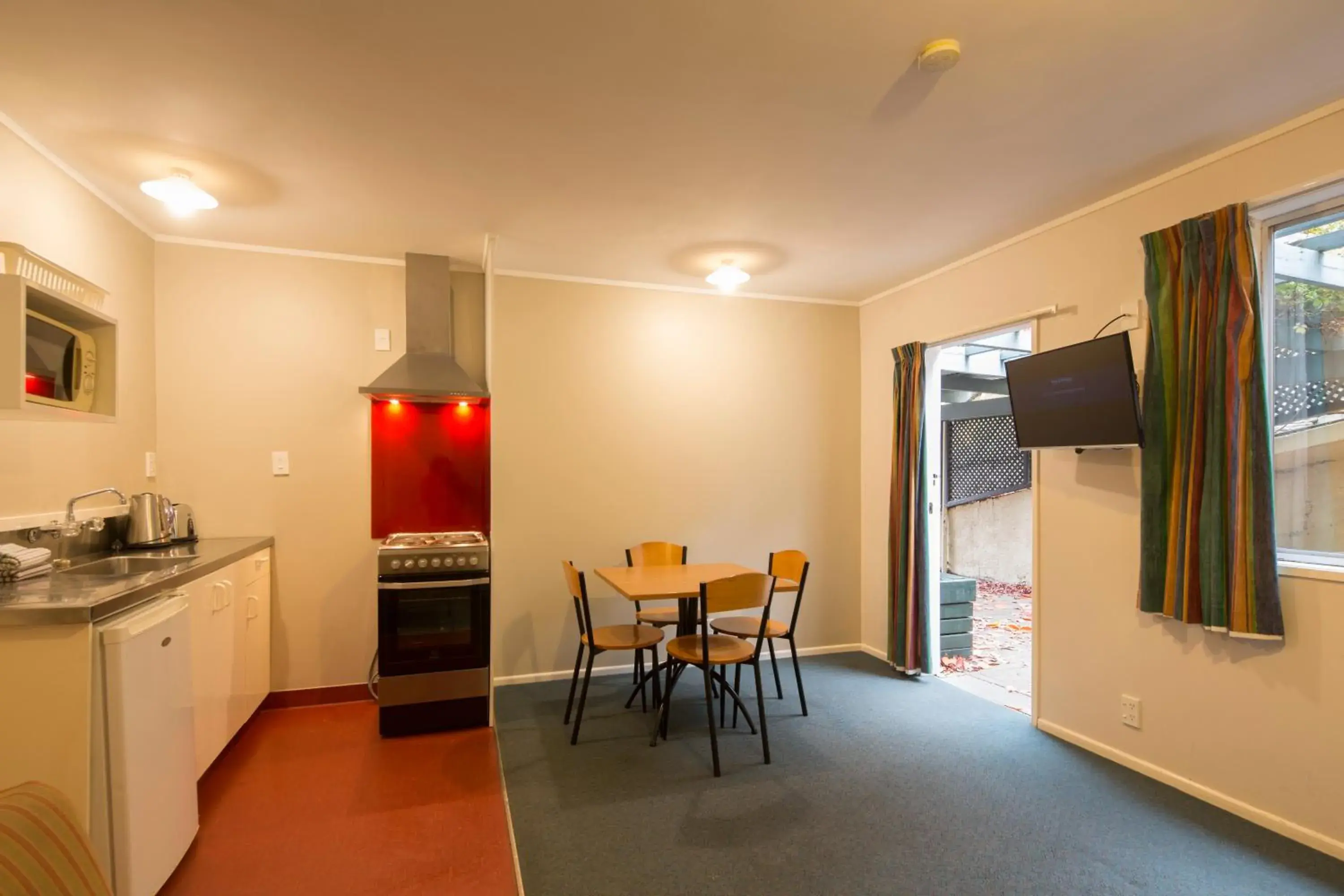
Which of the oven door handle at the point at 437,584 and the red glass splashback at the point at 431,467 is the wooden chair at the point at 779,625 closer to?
the oven door handle at the point at 437,584

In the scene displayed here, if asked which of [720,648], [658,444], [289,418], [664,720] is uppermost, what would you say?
[289,418]

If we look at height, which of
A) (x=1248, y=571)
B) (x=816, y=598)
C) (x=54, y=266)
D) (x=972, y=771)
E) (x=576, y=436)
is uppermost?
(x=54, y=266)

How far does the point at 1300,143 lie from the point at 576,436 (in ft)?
11.2

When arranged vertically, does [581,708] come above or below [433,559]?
below

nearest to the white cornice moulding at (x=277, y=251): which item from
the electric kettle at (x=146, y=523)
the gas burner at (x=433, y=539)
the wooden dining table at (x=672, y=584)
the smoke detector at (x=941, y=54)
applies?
the electric kettle at (x=146, y=523)

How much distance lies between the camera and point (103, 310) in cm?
268

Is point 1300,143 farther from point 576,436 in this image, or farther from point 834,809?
point 576,436

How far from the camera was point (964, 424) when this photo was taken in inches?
293

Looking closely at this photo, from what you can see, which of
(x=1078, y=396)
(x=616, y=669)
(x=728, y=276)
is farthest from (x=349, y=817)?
(x=1078, y=396)

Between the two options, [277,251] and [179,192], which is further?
[277,251]

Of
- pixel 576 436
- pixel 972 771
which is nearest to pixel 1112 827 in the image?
pixel 972 771

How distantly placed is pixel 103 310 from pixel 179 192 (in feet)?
2.27

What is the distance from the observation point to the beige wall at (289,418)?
3.27 metres

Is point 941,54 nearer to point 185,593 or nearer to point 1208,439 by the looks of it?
point 1208,439
